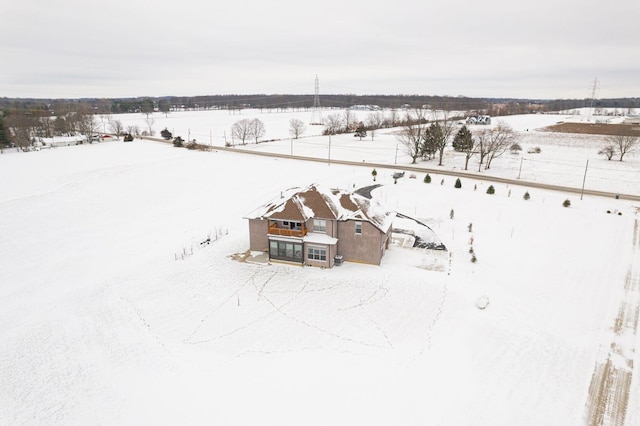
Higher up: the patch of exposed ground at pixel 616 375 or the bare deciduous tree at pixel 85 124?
the bare deciduous tree at pixel 85 124

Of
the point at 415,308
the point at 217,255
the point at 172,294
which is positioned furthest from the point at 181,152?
the point at 415,308

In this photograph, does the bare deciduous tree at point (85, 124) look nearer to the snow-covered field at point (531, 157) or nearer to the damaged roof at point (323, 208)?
the snow-covered field at point (531, 157)

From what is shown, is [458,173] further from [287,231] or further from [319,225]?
[287,231]

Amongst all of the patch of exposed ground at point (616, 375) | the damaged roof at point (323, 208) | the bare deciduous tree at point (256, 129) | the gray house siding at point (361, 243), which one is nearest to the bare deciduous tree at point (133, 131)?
the bare deciduous tree at point (256, 129)

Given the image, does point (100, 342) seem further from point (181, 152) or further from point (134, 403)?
point (181, 152)

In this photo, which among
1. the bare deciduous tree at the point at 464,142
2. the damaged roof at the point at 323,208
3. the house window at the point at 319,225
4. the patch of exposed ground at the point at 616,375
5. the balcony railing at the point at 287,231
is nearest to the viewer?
the patch of exposed ground at the point at 616,375

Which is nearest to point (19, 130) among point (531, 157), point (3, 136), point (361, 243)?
point (3, 136)

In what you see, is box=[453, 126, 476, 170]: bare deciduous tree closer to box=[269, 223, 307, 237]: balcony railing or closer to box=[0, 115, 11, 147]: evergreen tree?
box=[269, 223, 307, 237]: balcony railing
